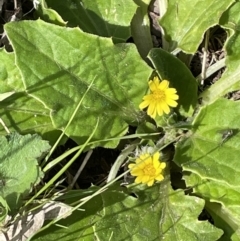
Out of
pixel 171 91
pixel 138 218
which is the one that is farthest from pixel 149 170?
pixel 171 91

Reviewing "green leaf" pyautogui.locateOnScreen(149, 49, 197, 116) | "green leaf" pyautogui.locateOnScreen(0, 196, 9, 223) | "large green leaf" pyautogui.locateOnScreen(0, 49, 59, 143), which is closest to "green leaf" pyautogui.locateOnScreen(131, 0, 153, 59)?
"green leaf" pyautogui.locateOnScreen(149, 49, 197, 116)

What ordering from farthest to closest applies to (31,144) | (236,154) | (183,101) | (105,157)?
(105,157) → (183,101) → (31,144) → (236,154)

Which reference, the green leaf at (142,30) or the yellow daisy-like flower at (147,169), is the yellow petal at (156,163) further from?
the green leaf at (142,30)

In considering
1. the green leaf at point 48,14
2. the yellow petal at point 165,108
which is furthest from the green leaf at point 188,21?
the green leaf at point 48,14


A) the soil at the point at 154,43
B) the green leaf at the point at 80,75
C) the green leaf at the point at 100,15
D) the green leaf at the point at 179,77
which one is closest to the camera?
the green leaf at the point at 80,75

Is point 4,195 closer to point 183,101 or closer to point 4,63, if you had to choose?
point 4,63

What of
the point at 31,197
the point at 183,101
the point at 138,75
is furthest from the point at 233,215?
the point at 31,197
